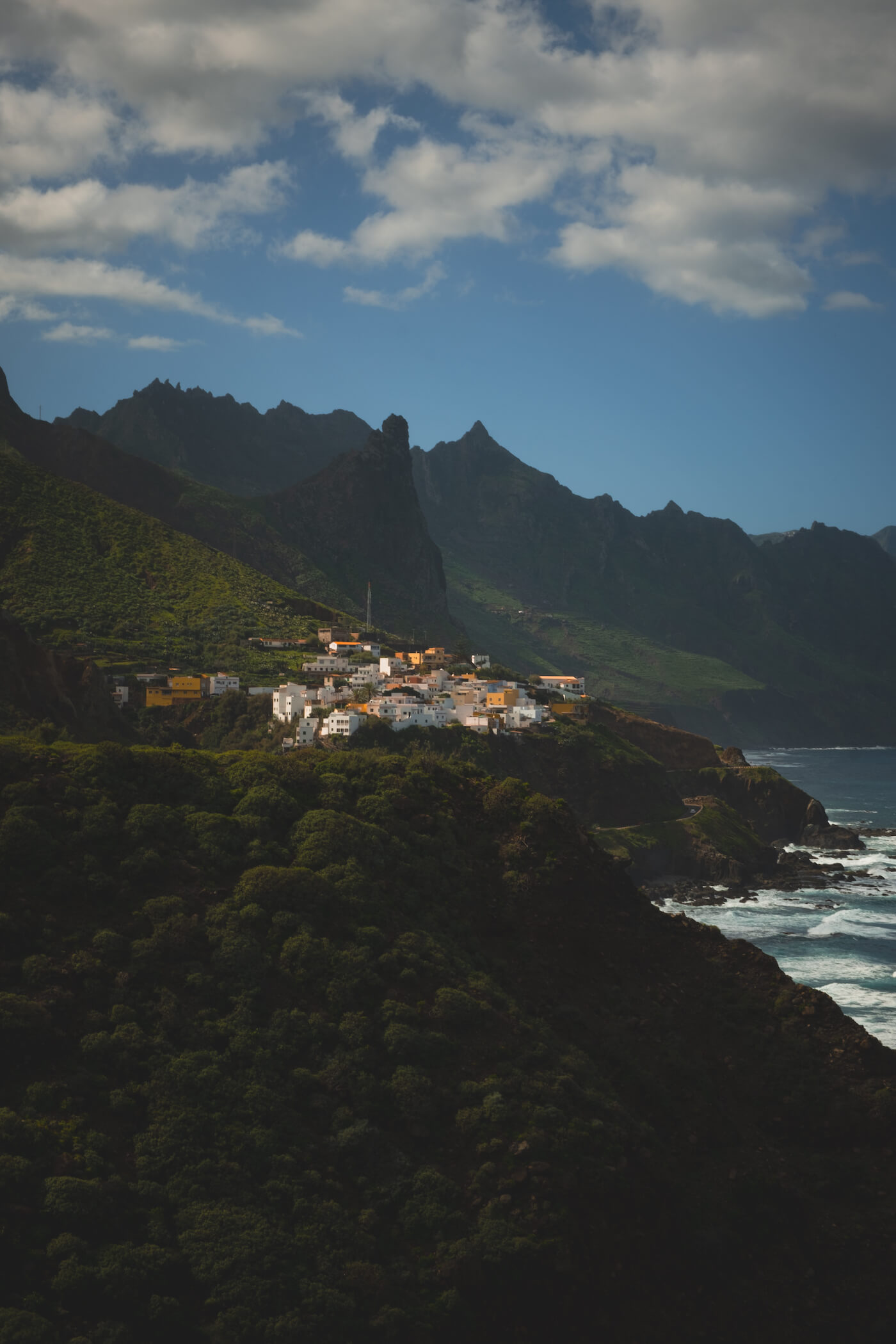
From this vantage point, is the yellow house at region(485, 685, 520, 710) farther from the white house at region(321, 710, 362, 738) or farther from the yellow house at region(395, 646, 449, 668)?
the white house at region(321, 710, 362, 738)

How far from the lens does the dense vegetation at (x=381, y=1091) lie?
1850cm

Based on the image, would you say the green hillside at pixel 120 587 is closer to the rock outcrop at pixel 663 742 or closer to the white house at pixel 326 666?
the white house at pixel 326 666

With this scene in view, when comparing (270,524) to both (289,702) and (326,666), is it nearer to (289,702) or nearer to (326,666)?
(326,666)

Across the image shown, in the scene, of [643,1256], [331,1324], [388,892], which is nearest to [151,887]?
[388,892]

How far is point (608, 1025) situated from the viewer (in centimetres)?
2747

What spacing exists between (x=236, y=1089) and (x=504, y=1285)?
20.3 ft

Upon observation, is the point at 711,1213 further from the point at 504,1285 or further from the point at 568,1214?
the point at 504,1285

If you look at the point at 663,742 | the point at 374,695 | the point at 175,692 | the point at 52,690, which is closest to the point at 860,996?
the point at 52,690

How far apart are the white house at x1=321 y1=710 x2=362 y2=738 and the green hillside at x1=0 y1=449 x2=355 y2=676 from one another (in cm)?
1928

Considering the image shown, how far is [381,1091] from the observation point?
74.7ft

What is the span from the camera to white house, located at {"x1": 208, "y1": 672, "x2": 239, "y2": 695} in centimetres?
8550

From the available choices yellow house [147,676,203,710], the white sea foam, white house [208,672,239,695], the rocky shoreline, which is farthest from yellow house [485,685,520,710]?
the white sea foam

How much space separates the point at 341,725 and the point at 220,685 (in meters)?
15.2

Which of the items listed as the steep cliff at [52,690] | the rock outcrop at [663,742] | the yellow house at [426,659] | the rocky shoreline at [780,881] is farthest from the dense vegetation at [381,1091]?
the yellow house at [426,659]
